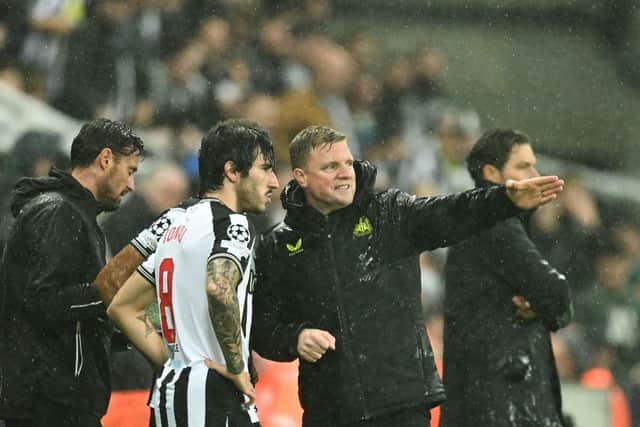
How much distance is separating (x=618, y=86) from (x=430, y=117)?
2.62 m

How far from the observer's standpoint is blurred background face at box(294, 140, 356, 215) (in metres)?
3.96

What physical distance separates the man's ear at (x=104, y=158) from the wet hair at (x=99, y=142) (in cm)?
1

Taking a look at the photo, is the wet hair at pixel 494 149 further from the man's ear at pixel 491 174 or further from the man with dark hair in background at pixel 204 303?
the man with dark hair in background at pixel 204 303

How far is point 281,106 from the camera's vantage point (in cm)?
903

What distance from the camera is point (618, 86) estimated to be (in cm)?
1134

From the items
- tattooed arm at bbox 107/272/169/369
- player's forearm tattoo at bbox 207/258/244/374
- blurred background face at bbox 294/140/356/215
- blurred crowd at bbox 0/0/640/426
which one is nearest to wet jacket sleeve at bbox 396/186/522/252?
blurred background face at bbox 294/140/356/215

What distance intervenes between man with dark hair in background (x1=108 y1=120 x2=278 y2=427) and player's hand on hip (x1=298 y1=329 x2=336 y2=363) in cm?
29

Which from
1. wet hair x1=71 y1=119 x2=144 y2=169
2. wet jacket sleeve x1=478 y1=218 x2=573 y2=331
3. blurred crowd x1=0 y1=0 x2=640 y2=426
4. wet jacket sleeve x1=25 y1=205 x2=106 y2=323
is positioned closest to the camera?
wet jacket sleeve x1=25 y1=205 x2=106 y2=323

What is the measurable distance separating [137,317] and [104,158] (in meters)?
0.89

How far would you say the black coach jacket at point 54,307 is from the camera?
12.9ft

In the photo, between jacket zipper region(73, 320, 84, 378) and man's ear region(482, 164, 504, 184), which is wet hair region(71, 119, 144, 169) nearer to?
jacket zipper region(73, 320, 84, 378)

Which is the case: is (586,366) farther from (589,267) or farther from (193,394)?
(193,394)

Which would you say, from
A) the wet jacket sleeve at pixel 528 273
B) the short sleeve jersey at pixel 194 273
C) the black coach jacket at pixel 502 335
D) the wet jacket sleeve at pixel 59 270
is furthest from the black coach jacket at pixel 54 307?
the wet jacket sleeve at pixel 528 273

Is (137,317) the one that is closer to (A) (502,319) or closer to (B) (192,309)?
(B) (192,309)
